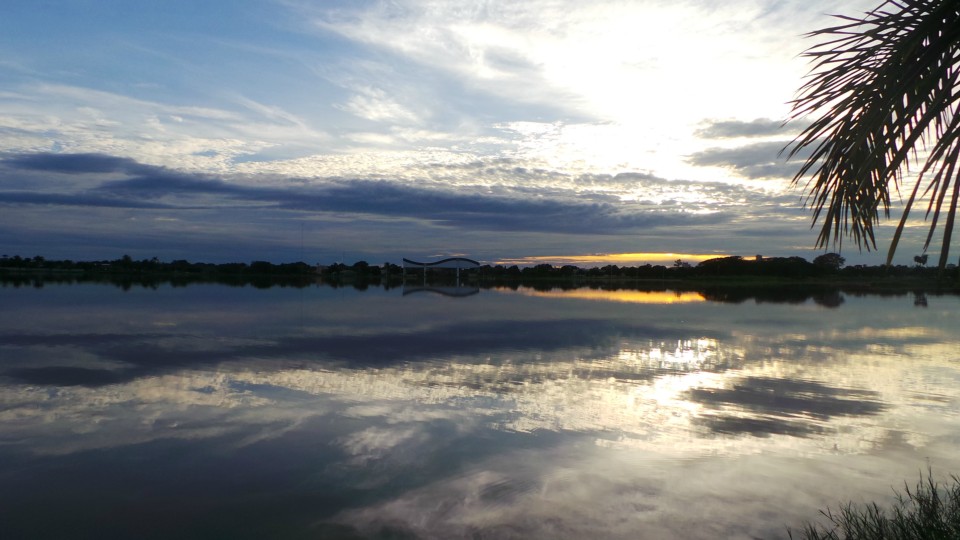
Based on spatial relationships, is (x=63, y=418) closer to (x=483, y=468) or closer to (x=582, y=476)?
(x=483, y=468)

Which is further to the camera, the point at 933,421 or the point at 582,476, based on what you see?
the point at 933,421

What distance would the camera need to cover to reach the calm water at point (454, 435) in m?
7.32

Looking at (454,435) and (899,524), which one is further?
(454,435)

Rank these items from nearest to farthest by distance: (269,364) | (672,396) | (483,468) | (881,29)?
(881,29), (483,468), (672,396), (269,364)

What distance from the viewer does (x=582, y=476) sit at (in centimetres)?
858

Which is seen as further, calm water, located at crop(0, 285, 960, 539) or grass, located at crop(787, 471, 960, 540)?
calm water, located at crop(0, 285, 960, 539)

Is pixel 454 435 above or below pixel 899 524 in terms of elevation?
below

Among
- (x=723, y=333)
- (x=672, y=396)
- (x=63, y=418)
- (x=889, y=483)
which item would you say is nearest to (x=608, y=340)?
(x=723, y=333)

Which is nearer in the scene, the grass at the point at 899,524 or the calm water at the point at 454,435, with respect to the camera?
the grass at the point at 899,524

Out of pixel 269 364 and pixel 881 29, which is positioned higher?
pixel 881 29

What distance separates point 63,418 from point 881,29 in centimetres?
1276

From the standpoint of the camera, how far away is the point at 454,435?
10.3 metres

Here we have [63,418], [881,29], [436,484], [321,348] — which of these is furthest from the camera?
[321,348]

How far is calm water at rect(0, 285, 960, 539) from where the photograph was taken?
7.32 meters
